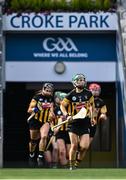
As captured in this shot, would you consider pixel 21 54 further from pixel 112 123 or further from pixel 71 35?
pixel 112 123

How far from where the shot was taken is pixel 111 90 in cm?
2411

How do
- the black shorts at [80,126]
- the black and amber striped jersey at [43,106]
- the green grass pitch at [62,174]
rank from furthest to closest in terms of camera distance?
the black and amber striped jersey at [43,106]
the black shorts at [80,126]
the green grass pitch at [62,174]

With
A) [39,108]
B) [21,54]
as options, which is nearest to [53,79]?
[21,54]

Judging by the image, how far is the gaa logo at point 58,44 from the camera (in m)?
22.5

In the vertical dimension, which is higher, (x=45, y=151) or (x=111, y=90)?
(x=111, y=90)

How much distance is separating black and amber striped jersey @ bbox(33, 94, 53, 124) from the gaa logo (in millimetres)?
4010

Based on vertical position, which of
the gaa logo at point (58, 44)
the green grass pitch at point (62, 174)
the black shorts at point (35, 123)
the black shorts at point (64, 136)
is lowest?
the green grass pitch at point (62, 174)

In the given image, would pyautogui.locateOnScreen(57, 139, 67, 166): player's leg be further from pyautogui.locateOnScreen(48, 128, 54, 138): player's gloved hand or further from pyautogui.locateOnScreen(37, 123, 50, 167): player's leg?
pyautogui.locateOnScreen(37, 123, 50, 167): player's leg

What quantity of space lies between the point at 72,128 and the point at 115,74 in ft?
19.5

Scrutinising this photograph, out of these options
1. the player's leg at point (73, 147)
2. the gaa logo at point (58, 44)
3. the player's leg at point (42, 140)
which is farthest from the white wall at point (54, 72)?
the player's leg at point (73, 147)

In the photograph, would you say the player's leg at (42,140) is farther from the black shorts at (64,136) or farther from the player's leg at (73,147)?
the player's leg at (73,147)

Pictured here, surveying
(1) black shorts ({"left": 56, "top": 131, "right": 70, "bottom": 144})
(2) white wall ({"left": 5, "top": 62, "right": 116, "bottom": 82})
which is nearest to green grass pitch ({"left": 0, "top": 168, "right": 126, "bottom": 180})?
(1) black shorts ({"left": 56, "top": 131, "right": 70, "bottom": 144})

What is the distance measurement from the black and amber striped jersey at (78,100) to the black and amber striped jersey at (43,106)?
1649mm

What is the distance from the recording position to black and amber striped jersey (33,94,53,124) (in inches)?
731
